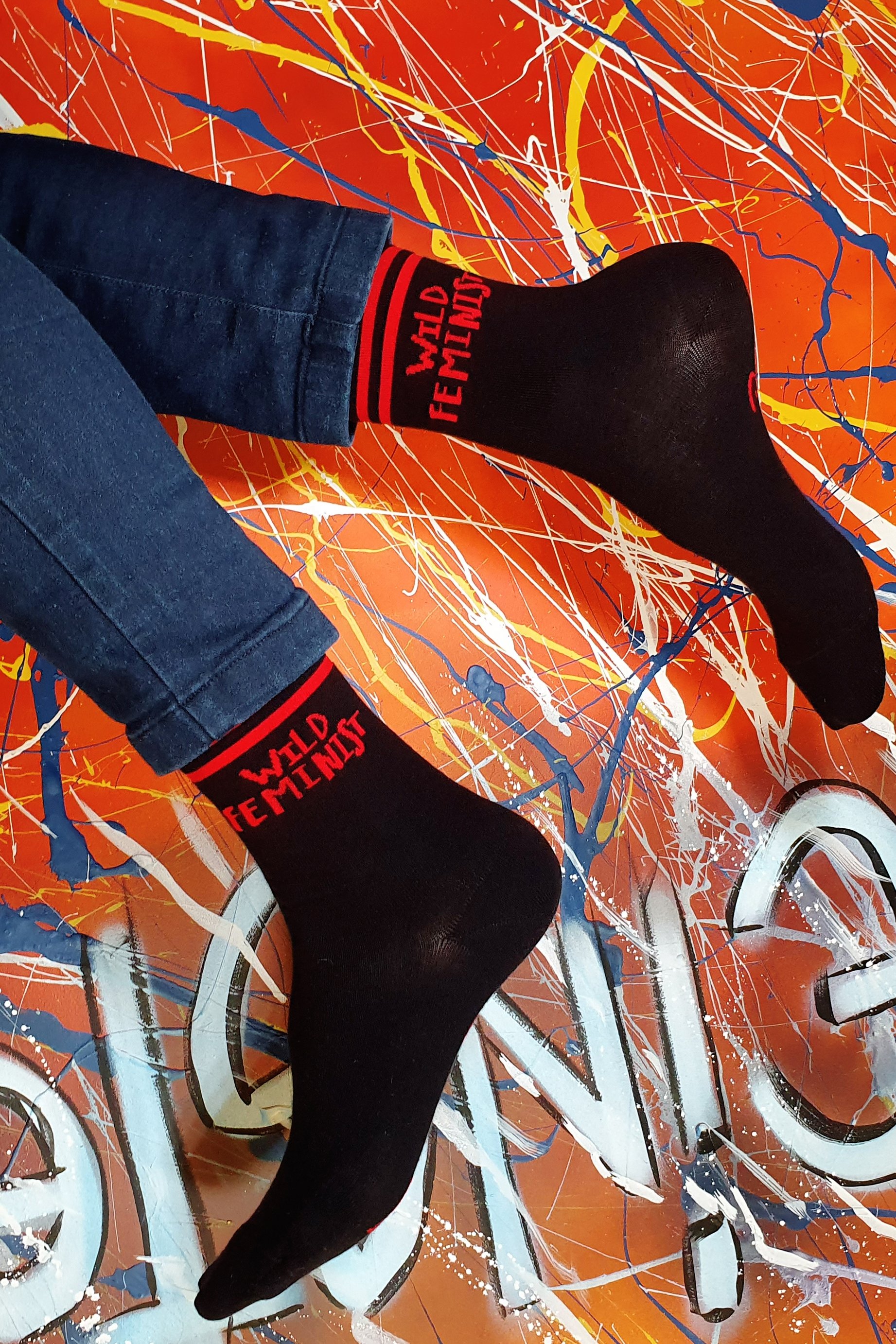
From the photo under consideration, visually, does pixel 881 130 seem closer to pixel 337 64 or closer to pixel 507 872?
pixel 337 64

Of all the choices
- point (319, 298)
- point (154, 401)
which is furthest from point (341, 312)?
point (154, 401)

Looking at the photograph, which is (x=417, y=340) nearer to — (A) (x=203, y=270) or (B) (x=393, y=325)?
(B) (x=393, y=325)

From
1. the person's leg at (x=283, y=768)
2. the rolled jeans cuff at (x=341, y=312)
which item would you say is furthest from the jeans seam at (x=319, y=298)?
the person's leg at (x=283, y=768)

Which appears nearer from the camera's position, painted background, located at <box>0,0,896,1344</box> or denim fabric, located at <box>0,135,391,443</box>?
denim fabric, located at <box>0,135,391,443</box>

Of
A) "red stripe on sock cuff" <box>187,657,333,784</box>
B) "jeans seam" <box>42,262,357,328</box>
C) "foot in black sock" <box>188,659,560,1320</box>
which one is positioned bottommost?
"foot in black sock" <box>188,659,560,1320</box>

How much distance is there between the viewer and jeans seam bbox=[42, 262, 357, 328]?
20.0 inches

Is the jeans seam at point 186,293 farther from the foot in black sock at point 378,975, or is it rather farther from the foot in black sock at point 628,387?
the foot in black sock at point 378,975

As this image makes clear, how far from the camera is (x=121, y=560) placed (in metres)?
0.41

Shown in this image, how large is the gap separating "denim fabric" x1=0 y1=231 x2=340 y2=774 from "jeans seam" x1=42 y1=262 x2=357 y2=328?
10 cm

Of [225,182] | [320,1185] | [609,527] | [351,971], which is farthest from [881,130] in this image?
[320,1185]

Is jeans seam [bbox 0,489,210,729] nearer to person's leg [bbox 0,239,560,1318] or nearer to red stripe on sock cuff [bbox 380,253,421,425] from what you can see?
person's leg [bbox 0,239,560,1318]

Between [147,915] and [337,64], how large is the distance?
0.65m

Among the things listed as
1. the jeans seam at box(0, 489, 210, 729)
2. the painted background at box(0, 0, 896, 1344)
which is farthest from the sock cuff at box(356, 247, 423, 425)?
the jeans seam at box(0, 489, 210, 729)

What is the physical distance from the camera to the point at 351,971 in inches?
21.5
